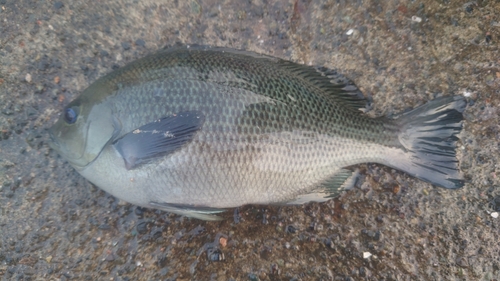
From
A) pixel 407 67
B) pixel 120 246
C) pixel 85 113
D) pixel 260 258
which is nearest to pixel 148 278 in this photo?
pixel 120 246

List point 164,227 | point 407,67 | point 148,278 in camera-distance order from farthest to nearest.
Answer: point 407,67, point 164,227, point 148,278

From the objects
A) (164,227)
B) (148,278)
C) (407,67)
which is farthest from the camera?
(407,67)

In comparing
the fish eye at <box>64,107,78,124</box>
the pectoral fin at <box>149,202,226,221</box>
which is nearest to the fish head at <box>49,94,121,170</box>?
the fish eye at <box>64,107,78,124</box>

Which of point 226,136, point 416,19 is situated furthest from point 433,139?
point 226,136

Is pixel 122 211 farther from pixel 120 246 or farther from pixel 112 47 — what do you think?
pixel 112 47

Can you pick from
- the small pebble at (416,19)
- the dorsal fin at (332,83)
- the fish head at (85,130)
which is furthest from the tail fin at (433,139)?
the fish head at (85,130)

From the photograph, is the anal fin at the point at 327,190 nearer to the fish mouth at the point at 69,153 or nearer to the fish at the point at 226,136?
the fish at the point at 226,136

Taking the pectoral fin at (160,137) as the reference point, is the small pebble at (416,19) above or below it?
above
